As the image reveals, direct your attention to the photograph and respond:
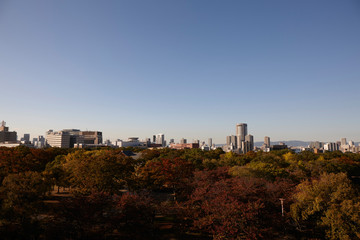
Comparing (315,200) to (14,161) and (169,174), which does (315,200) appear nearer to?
(169,174)

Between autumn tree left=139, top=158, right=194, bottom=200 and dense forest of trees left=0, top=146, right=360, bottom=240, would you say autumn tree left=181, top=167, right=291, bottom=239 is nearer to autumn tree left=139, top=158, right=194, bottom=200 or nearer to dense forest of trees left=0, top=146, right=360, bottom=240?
dense forest of trees left=0, top=146, right=360, bottom=240

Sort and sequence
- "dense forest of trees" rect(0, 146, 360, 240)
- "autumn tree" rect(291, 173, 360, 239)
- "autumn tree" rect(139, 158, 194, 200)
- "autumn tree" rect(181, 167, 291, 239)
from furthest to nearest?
"autumn tree" rect(139, 158, 194, 200)
"autumn tree" rect(291, 173, 360, 239)
"autumn tree" rect(181, 167, 291, 239)
"dense forest of trees" rect(0, 146, 360, 240)

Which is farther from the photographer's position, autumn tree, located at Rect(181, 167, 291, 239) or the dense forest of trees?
autumn tree, located at Rect(181, 167, 291, 239)

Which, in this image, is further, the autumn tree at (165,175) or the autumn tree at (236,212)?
the autumn tree at (165,175)

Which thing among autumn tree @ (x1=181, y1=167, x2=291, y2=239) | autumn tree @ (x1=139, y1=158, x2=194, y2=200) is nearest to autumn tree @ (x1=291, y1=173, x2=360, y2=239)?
autumn tree @ (x1=181, y1=167, x2=291, y2=239)

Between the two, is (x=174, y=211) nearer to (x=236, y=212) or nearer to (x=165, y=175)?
(x=236, y=212)

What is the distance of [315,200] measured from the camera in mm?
21734

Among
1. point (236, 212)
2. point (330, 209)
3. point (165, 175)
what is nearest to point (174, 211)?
point (236, 212)

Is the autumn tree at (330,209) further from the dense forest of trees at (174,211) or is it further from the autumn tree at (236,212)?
the autumn tree at (236,212)

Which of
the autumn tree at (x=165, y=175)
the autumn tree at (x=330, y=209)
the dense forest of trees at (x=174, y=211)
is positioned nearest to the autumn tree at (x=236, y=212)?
Result: the dense forest of trees at (x=174, y=211)

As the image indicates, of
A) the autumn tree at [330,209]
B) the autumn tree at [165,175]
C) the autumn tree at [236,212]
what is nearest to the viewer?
the autumn tree at [236,212]

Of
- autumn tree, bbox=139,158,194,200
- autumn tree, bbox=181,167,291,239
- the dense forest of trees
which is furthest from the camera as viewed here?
autumn tree, bbox=139,158,194,200

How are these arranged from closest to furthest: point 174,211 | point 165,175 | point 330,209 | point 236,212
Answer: point 236,212
point 330,209
point 174,211
point 165,175

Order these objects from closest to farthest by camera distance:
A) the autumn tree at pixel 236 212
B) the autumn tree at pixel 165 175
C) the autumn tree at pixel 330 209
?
the autumn tree at pixel 236 212 < the autumn tree at pixel 330 209 < the autumn tree at pixel 165 175
